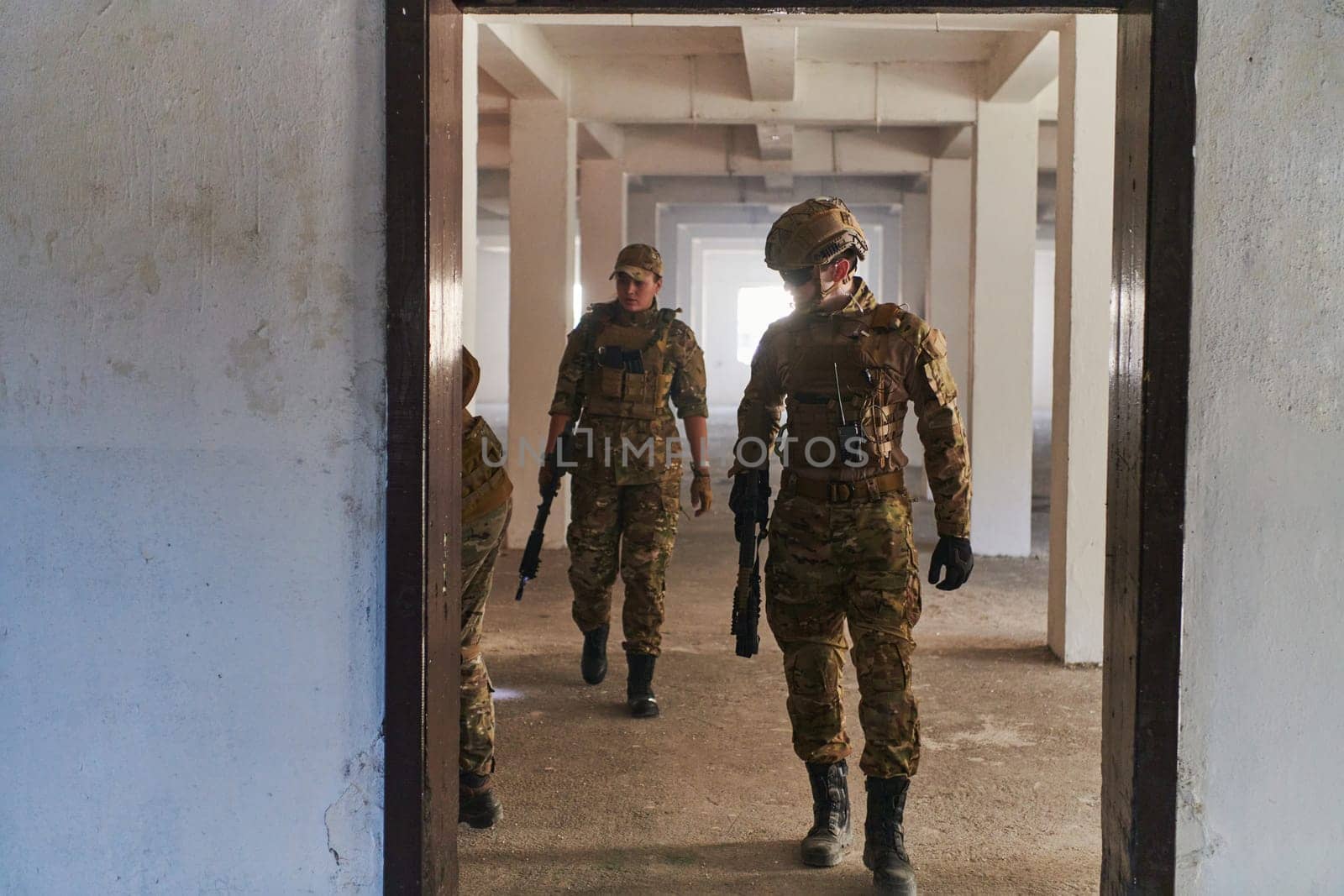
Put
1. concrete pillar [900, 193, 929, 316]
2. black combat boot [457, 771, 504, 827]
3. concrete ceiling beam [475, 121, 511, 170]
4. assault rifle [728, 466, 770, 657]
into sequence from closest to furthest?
1. assault rifle [728, 466, 770, 657]
2. black combat boot [457, 771, 504, 827]
3. concrete ceiling beam [475, 121, 511, 170]
4. concrete pillar [900, 193, 929, 316]

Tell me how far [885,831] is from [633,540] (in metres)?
1.82

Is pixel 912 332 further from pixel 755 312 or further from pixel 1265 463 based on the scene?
pixel 755 312

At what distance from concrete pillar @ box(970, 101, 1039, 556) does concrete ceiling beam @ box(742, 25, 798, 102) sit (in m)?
1.50

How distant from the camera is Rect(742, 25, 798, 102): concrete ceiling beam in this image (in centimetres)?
659

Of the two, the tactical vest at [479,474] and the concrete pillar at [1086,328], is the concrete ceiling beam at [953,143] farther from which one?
the tactical vest at [479,474]

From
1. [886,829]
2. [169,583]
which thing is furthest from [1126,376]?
[169,583]

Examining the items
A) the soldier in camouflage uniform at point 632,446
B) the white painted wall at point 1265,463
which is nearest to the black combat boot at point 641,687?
the soldier in camouflage uniform at point 632,446

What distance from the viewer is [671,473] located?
4.66 m

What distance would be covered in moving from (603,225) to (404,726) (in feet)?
28.7

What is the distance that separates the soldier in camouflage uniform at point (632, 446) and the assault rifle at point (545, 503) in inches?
1.5

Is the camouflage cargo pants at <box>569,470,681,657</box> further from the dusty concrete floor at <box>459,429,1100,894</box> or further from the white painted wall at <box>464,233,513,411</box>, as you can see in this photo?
the white painted wall at <box>464,233,513,411</box>

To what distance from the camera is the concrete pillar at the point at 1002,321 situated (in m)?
8.17

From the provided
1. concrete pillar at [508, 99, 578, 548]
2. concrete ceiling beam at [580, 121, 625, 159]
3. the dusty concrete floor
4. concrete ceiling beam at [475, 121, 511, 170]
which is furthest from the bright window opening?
the dusty concrete floor

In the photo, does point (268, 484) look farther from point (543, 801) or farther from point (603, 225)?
point (603, 225)
